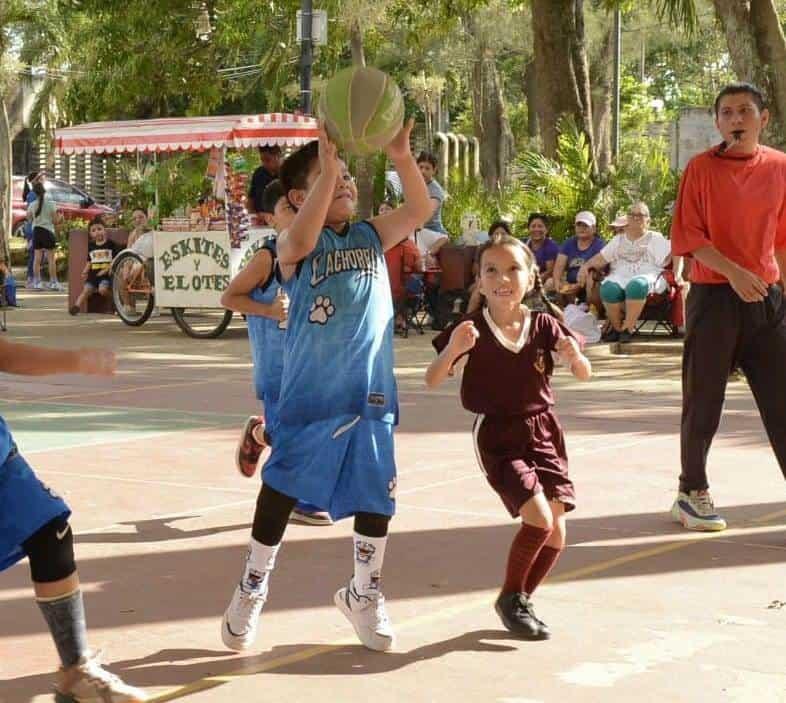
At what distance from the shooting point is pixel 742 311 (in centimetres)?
758

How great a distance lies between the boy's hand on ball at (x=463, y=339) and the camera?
18.6 ft

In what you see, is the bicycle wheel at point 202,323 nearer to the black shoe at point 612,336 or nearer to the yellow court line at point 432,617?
the black shoe at point 612,336


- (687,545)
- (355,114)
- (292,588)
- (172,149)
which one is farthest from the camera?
(172,149)

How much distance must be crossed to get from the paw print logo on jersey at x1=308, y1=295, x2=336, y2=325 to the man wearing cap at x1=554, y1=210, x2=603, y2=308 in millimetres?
12423

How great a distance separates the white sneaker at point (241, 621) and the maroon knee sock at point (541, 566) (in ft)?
3.25

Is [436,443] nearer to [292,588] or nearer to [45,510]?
[292,588]

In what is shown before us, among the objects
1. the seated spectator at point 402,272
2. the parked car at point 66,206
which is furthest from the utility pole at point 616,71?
the seated spectator at point 402,272

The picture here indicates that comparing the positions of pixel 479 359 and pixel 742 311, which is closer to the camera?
pixel 479 359

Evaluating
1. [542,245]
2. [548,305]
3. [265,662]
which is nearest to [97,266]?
[542,245]

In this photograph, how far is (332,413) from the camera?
551 centimetres

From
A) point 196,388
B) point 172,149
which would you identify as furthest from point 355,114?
point 172,149

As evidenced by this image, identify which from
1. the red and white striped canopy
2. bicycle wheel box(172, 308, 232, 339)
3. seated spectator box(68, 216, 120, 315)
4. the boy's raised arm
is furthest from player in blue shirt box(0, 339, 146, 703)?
seated spectator box(68, 216, 120, 315)

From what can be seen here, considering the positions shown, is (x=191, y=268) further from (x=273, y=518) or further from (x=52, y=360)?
(x=52, y=360)

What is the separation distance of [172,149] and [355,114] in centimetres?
1433
